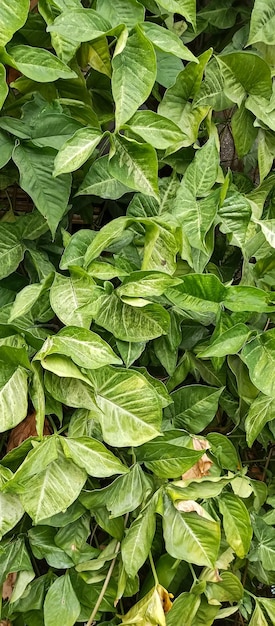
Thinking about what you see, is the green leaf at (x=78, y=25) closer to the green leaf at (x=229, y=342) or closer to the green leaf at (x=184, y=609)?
the green leaf at (x=229, y=342)

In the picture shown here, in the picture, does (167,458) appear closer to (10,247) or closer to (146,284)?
(146,284)

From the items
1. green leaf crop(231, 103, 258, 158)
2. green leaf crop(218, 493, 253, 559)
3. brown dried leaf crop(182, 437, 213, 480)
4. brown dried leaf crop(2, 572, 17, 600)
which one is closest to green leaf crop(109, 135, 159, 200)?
green leaf crop(231, 103, 258, 158)

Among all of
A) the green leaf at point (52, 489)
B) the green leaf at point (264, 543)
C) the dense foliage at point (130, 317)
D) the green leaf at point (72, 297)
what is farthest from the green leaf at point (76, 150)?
the green leaf at point (264, 543)

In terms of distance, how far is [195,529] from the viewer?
80cm

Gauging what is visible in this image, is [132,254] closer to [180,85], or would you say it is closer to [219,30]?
[180,85]

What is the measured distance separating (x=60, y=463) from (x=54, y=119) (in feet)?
1.33

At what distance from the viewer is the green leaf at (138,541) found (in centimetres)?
79

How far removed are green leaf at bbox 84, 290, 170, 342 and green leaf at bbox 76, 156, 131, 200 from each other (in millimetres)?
141

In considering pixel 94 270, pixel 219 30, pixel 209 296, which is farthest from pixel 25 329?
pixel 219 30

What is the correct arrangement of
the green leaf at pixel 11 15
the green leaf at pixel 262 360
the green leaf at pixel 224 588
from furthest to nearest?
1. the green leaf at pixel 224 588
2. the green leaf at pixel 262 360
3. the green leaf at pixel 11 15

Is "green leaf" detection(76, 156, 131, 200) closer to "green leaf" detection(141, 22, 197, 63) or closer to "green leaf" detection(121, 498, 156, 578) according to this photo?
"green leaf" detection(141, 22, 197, 63)

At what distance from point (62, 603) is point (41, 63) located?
0.66 metres

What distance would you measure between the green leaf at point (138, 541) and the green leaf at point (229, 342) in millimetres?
213

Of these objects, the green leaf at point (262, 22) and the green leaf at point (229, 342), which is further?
the green leaf at point (262, 22)
